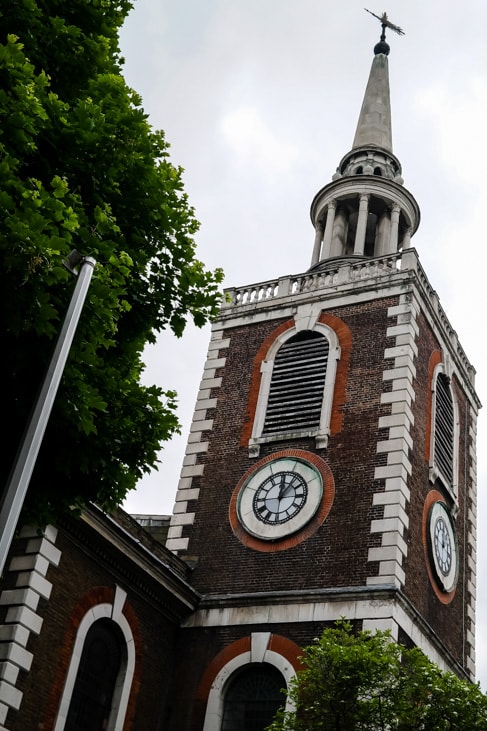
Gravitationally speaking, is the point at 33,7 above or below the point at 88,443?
above

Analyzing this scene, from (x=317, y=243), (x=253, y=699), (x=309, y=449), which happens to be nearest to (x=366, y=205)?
(x=317, y=243)

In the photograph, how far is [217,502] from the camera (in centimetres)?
2259

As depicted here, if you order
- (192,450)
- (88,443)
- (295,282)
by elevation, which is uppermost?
(295,282)

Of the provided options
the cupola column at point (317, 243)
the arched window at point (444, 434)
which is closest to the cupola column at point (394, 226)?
the cupola column at point (317, 243)

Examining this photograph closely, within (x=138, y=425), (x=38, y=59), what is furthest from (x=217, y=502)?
(x=38, y=59)

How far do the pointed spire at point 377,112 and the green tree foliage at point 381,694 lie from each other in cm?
2023

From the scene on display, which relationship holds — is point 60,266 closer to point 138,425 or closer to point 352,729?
point 138,425

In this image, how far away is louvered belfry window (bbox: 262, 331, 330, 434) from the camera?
75.3 feet

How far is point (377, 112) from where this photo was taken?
33.6m

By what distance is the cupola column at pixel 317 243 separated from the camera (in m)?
29.4

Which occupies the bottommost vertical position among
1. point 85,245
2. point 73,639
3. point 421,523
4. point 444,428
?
point 73,639

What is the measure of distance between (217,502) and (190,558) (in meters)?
1.49

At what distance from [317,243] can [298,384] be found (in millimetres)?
7727

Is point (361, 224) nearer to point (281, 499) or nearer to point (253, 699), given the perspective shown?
point (281, 499)
